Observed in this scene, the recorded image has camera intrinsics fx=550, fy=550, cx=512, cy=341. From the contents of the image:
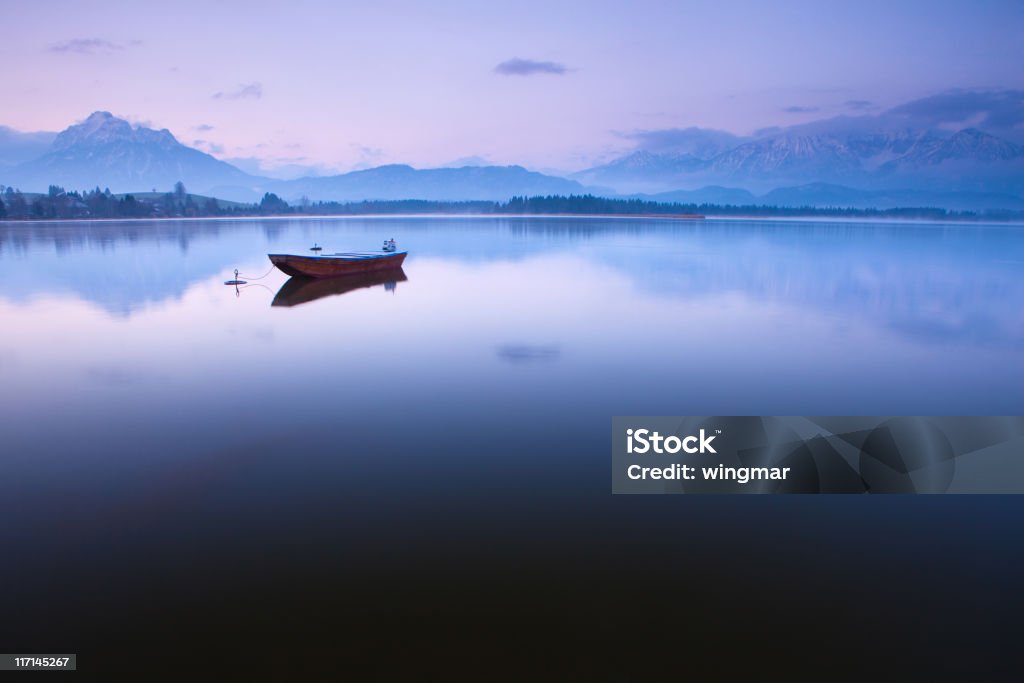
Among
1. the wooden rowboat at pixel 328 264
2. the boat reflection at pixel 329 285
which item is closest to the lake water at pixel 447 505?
the boat reflection at pixel 329 285

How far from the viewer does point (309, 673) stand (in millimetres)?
5418

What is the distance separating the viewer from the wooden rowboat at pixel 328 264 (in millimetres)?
32469

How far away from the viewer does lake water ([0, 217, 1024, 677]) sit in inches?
238

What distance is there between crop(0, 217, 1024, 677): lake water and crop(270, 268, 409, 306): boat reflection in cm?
699

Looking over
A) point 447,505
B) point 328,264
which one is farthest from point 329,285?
point 447,505

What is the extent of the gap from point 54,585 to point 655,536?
24.5ft

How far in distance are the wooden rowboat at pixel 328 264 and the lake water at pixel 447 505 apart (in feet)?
38.7

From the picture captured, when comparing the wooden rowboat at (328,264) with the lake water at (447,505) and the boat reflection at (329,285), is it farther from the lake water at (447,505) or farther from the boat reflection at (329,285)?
the lake water at (447,505)

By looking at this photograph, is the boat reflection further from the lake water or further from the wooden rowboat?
the lake water

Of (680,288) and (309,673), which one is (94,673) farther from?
(680,288)

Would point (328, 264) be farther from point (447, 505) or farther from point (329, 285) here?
point (447, 505)

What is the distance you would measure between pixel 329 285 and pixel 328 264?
6.90 ft

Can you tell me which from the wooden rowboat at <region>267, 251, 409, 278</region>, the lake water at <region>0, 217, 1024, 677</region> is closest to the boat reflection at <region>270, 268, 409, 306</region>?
the wooden rowboat at <region>267, 251, 409, 278</region>

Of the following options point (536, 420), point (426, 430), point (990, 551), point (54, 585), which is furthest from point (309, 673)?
point (990, 551)
